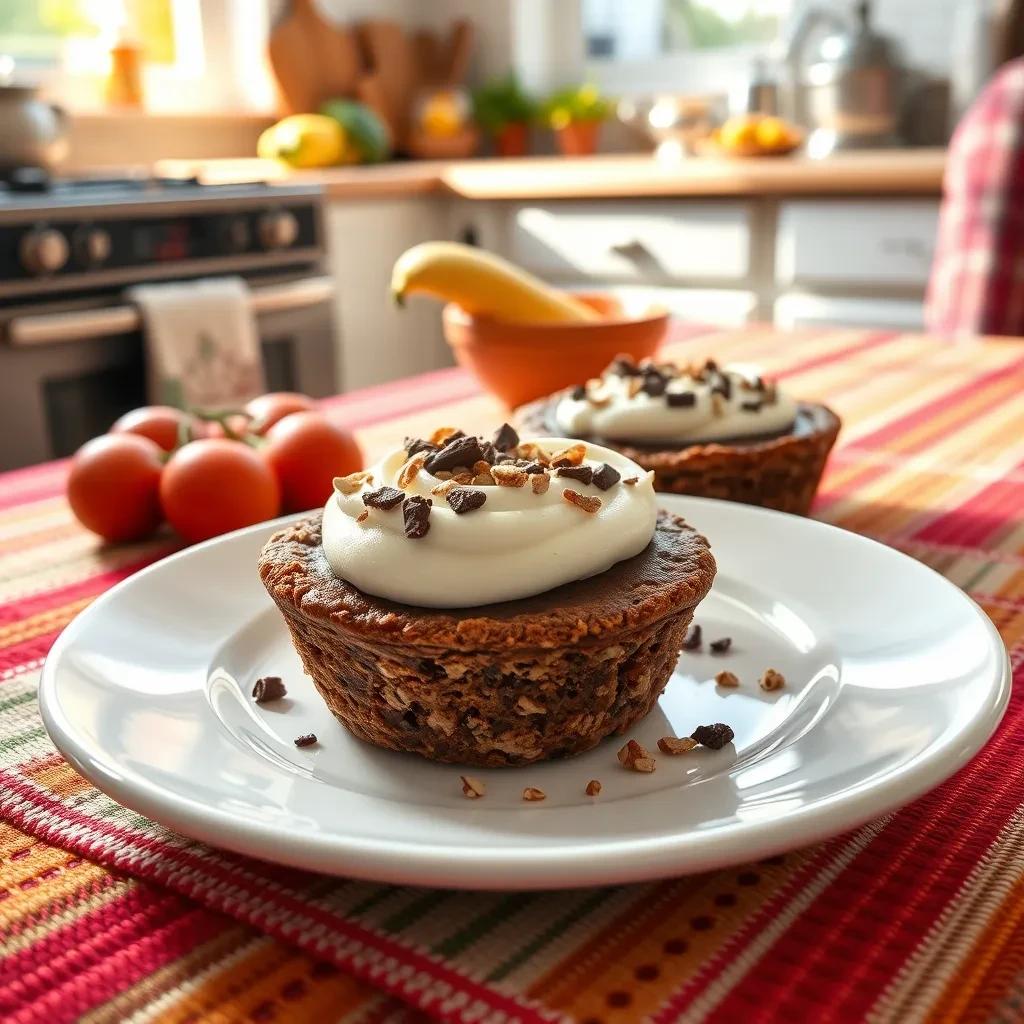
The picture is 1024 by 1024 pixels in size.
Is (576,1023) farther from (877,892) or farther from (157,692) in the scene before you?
(157,692)

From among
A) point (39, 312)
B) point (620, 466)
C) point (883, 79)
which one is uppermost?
point (883, 79)

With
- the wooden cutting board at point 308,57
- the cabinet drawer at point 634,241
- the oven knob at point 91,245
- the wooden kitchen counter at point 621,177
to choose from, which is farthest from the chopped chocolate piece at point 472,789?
the wooden cutting board at point 308,57

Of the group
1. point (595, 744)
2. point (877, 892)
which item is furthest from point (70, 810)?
point (877, 892)

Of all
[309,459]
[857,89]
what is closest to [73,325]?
[309,459]

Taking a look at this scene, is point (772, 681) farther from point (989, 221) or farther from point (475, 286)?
point (989, 221)

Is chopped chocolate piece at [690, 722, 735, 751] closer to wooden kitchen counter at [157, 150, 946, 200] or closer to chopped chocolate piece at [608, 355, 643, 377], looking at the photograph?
chopped chocolate piece at [608, 355, 643, 377]
